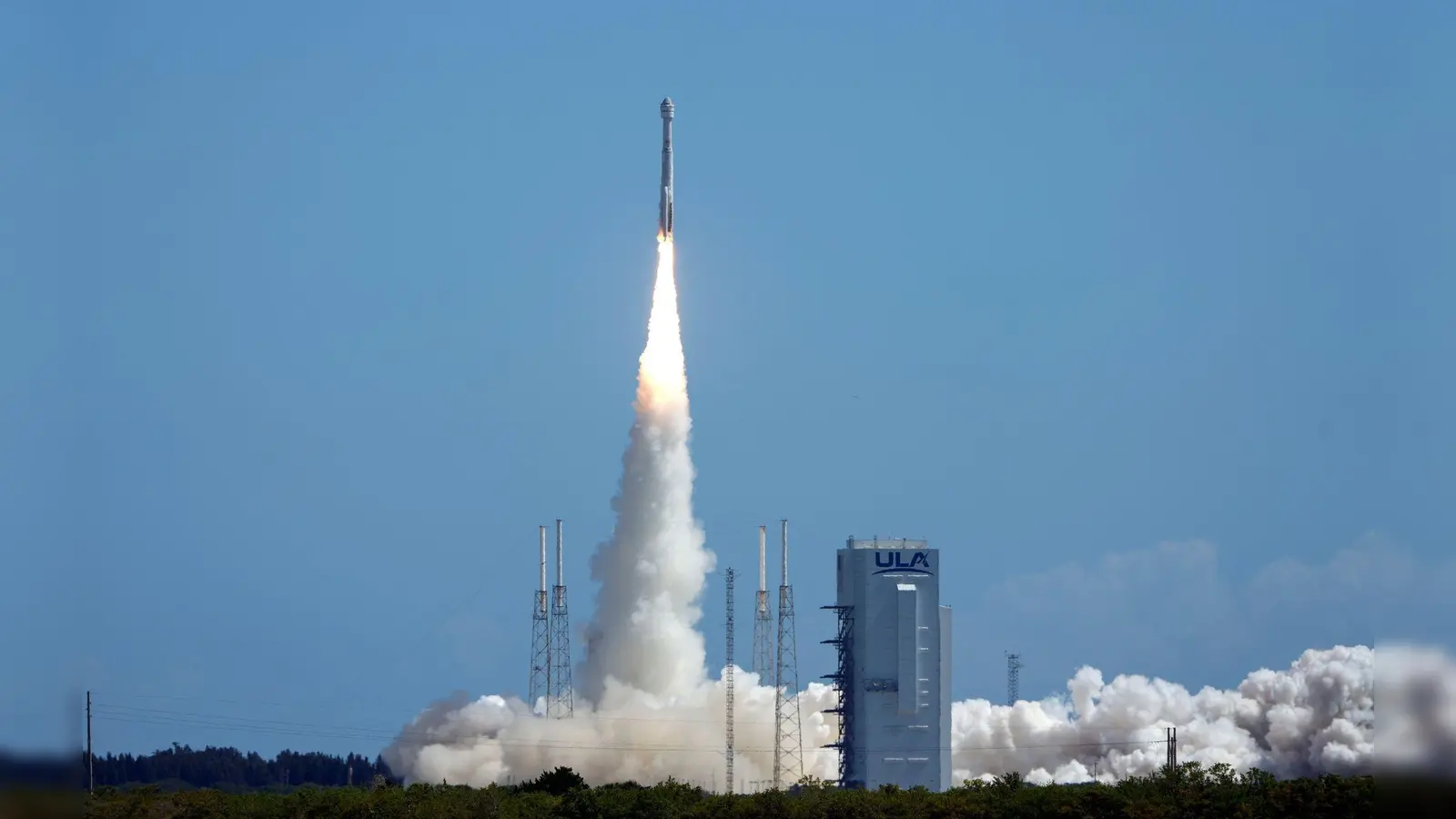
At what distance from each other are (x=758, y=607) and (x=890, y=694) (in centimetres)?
942

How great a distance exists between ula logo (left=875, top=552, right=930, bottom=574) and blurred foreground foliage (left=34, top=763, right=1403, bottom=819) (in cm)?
1192

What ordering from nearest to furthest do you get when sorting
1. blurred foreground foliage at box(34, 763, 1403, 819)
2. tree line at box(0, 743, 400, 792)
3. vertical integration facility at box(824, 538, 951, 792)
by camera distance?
1. blurred foreground foliage at box(34, 763, 1403, 819)
2. vertical integration facility at box(824, 538, 951, 792)
3. tree line at box(0, 743, 400, 792)

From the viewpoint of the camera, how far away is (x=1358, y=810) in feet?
192

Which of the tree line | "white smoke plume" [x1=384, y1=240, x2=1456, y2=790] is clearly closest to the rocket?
"white smoke plume" [x1=384, y1=240, x2=1456, y2=790]

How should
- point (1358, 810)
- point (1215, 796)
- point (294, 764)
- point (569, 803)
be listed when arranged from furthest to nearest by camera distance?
point (294, 764), point (569, 803), point (1215, 796), point (1358, 810)

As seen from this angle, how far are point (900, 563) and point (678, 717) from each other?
1170 cm

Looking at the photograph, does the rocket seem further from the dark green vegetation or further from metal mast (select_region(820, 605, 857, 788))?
the dark green vegetation

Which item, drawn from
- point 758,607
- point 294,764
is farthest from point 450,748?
point 294,764

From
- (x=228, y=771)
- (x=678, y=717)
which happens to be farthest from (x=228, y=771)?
(x=678, y=717)

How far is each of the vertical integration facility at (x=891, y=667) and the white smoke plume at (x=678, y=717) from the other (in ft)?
19.2

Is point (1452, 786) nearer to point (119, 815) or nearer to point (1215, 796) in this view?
point (1215, 796)

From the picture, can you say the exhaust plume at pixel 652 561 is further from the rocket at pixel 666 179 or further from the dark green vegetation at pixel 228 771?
the dark green vegetation at pixel 228 771

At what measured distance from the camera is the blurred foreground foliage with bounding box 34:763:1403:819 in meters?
62.8

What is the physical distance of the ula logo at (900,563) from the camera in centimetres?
8681
